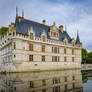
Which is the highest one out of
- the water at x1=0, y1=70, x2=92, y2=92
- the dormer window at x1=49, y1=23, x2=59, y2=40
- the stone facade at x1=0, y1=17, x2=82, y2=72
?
the dormer window at x1=49, y1=23, x2=59, y2=40

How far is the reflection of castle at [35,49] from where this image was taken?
23202mm

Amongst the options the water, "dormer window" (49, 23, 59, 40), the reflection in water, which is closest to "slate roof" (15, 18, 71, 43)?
"dormer window" (49, 23, 59, 40)

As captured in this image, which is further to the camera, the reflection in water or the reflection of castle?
the reflection of castle

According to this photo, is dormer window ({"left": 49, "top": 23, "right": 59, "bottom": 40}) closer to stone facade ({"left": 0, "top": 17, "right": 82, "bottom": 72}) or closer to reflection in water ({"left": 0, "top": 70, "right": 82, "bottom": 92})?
stone facade ({"left": 0, "top": 17, "right": 82, "bottom": 72})

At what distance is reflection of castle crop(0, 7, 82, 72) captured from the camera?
23.2 meters

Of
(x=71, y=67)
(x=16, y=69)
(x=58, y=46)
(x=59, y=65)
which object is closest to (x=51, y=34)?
(x=58, y=46)

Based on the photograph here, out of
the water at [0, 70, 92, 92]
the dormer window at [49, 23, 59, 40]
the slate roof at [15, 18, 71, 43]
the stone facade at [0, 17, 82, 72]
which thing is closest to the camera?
the water at [0, 70, 92, 92]

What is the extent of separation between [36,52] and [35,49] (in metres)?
0.71

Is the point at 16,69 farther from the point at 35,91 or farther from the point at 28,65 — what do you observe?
the point at 35,91

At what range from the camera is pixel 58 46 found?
101ft

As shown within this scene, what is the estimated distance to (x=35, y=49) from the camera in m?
26.2

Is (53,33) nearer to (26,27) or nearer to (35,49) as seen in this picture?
(26,27)

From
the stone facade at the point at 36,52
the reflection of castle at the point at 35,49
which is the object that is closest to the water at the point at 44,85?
the stone facade at the point at 36,52

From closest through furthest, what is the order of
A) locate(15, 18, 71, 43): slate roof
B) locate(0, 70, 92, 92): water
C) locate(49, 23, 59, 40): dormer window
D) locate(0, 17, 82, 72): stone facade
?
locate(0, 70, 92, 92): water, locate(0, 17, 82, 72): stone facade, locate(15, 18, 71, 43): slate roof, locate(49, 23, 59, 40): dormer window
